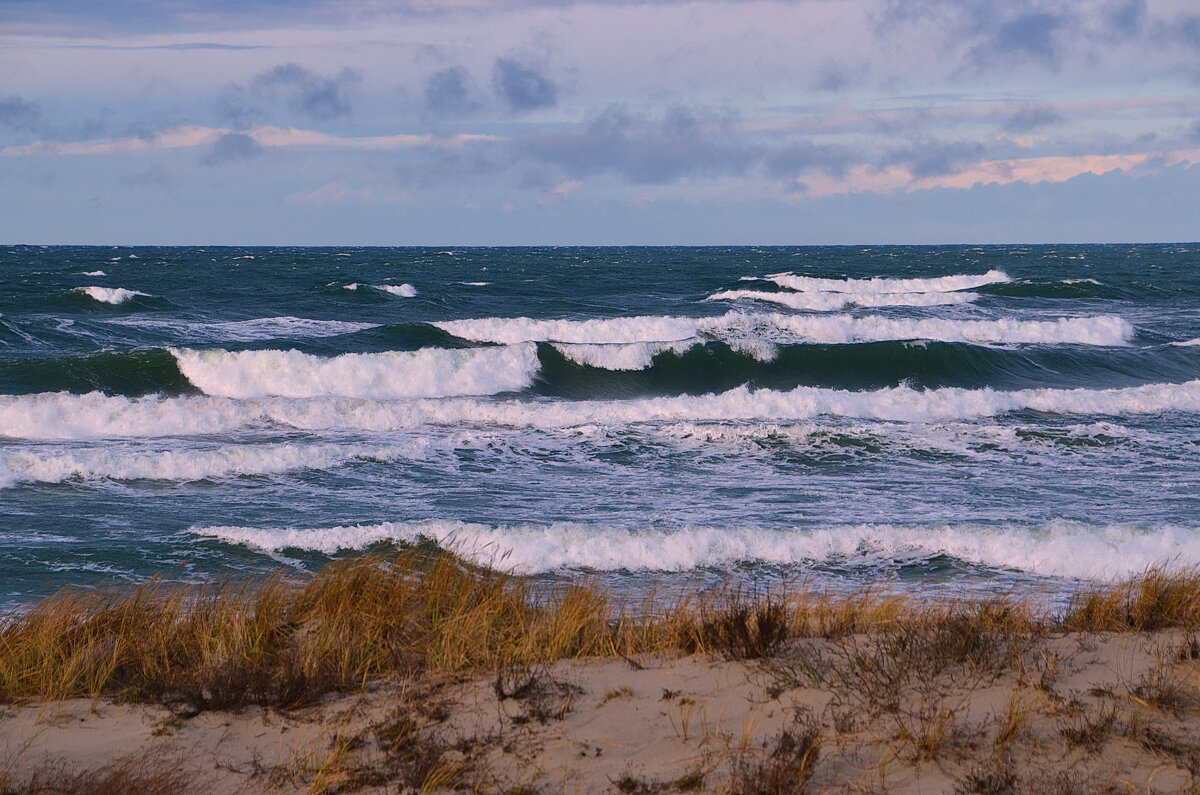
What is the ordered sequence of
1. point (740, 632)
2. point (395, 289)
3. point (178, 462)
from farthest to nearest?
point (395, 289) < point (178, 462) < point (740, 632)

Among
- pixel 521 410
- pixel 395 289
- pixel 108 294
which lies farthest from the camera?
pixel 395 289

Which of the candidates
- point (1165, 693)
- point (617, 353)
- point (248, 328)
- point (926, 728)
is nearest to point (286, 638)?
point (926, 728)

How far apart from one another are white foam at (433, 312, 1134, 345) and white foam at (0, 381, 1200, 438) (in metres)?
10.6

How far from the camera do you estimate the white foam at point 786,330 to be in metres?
29.9

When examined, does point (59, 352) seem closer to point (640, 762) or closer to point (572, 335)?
point (572, 335)

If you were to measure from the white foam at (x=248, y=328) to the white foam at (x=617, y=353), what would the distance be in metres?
7.66

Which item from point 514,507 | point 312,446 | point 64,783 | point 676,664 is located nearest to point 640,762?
point 676,664

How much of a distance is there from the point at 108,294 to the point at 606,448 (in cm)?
3014

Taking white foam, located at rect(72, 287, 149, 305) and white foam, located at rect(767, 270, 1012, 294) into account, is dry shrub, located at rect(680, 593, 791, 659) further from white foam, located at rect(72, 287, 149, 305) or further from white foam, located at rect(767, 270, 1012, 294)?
white foam, located at rect(767, 270, 1012, 294)

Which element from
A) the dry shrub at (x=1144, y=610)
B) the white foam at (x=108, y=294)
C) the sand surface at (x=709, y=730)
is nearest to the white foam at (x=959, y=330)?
the white foam at (x=108, y=294)

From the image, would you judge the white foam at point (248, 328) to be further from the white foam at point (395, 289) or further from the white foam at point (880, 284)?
the white foam at point (880, 284)

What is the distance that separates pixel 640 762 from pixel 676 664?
40.4 inches

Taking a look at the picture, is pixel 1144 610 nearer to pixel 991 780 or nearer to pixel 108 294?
pixel 991 780

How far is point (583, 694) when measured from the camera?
4.54 meters
